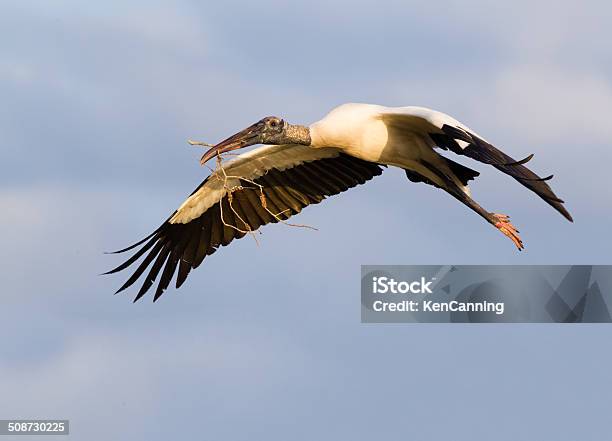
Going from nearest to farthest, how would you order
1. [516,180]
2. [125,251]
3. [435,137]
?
1. [516,180]
2. [435,137]
3. [125,251]

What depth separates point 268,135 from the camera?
15.7m

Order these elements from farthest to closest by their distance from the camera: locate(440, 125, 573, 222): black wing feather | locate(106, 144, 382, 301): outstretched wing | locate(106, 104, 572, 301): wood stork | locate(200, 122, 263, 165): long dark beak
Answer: locate(106, 144, 382, 301): outstretched wing < locate(200, 122, 263, 165): long dark beak < locate(106, 104, 572, 301): wood stork < locate(440, 125, 573, 222): black wing feather

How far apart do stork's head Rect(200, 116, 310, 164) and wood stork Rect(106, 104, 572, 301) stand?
11mm

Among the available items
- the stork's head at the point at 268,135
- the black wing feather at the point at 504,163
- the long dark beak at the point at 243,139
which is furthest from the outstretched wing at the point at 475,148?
the long dark beak at the point at 243,139

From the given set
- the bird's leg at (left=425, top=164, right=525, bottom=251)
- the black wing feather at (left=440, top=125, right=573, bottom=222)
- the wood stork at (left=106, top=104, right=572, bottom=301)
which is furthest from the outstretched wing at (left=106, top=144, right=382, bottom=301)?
the black wing feather at (left=440, top=125, right=573, bottom=222)

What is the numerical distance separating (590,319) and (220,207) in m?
4.76

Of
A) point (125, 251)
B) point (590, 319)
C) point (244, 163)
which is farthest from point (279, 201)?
point (590, 319)

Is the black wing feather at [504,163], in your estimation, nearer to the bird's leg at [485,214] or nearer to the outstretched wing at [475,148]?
the outstretched wing at [475,148]

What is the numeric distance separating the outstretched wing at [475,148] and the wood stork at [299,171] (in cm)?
2

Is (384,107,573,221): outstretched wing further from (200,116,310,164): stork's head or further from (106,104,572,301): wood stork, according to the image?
(200,116,310,164): stork's head

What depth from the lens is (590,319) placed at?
17.6 m

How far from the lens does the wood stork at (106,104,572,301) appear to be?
15.0m

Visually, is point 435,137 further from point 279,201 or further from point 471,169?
point 279,201

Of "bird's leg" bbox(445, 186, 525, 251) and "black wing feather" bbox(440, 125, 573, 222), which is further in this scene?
"bird's leg" bbox(445, 186, 525, 251)
